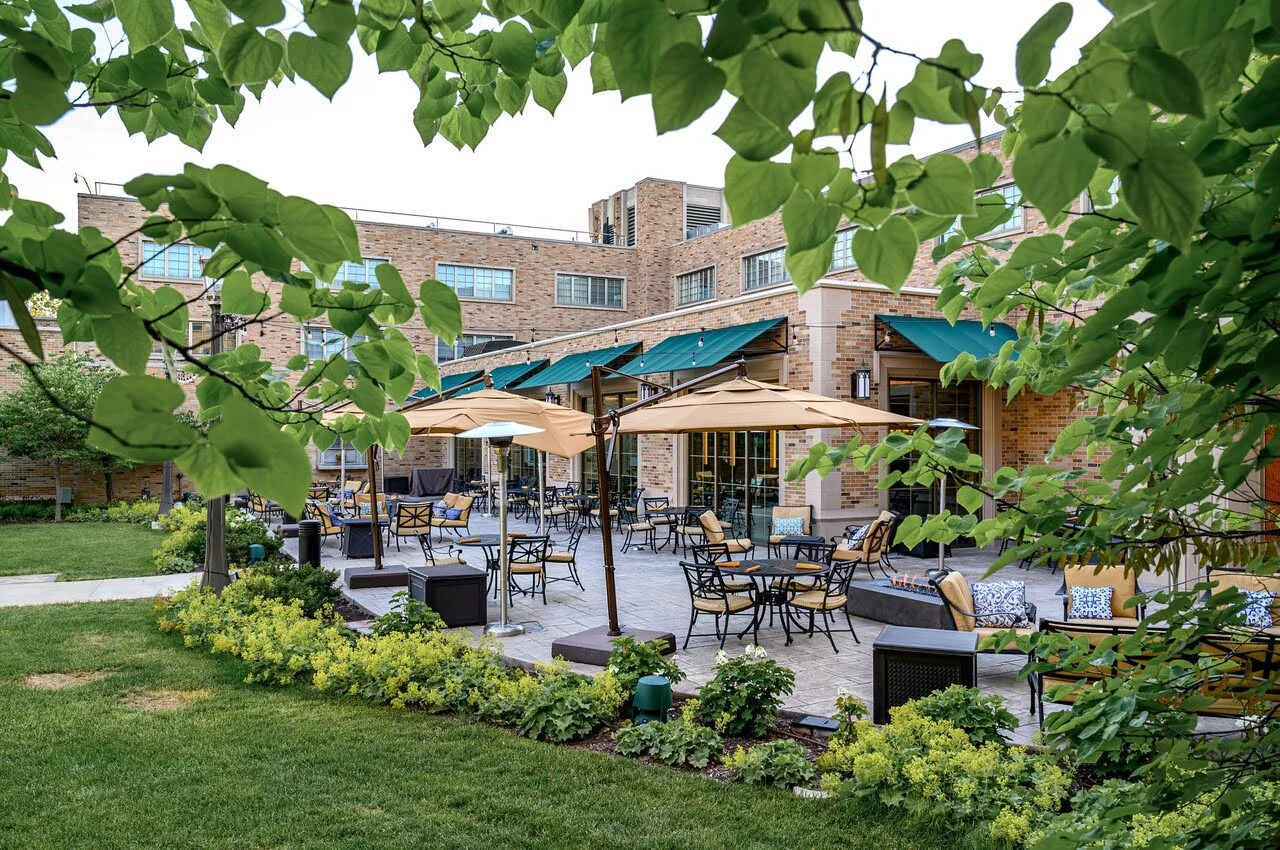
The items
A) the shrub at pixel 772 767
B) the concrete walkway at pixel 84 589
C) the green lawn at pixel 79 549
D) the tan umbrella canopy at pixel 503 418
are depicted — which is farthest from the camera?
the green lawn at pixel 79 549

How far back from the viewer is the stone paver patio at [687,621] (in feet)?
24.5

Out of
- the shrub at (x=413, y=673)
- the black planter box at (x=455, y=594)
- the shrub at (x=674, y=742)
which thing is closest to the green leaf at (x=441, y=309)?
the shrub at (x=674, y=742)

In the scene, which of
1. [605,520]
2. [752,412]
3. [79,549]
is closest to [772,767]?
[605,520]

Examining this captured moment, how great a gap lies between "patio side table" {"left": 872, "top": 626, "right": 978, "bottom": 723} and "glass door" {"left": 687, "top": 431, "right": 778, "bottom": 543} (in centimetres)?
945

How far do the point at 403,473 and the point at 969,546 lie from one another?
2049cm

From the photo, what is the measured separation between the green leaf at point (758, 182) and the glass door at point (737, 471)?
14692 millimetres

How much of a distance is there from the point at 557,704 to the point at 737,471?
1143 cm

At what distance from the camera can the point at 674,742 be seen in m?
5.69

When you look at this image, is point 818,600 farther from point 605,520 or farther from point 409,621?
point 409,621

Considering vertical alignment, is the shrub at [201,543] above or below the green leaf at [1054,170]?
below

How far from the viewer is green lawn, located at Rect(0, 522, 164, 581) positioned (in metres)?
14.0

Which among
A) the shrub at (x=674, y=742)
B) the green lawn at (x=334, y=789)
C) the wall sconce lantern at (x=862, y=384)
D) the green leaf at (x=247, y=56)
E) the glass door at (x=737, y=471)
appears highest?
the wall sconce lantern at (x=862, y=384)

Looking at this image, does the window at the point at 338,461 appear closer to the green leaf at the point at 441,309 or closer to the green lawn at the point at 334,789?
the green lawn at the point at 334,789

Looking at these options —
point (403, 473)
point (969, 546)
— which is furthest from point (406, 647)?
point (403, 473)
